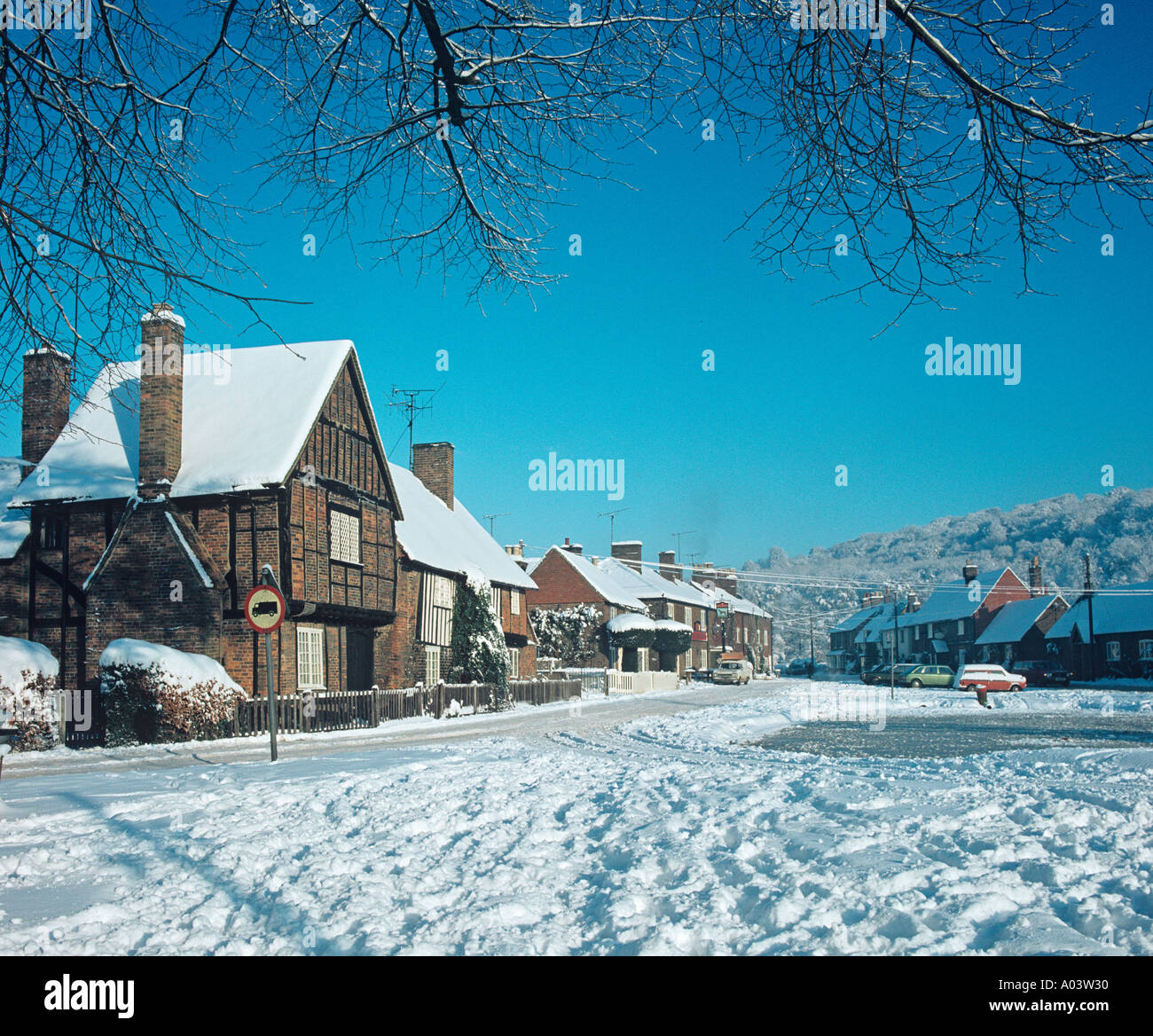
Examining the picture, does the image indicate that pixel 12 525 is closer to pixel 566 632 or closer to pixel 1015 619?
pixel 566 632

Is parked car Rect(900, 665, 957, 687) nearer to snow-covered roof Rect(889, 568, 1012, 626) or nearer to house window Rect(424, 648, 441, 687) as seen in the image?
house window Rect(424, 648, 441, 687)

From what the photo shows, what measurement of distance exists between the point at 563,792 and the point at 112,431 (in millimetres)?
21858

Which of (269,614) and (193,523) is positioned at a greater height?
A: (193,523)

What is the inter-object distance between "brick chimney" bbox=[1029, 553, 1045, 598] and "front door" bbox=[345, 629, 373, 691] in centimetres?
6746

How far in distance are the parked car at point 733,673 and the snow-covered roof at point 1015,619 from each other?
83.5 ft

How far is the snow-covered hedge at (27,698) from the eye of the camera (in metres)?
19.8

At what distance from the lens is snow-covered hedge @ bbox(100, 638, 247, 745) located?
19469 millimetres

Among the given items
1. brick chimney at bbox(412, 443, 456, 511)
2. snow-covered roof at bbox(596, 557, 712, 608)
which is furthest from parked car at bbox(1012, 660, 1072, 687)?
brick chimney at bbox(412, 443, 456, 511)

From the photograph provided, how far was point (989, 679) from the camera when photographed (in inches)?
1836

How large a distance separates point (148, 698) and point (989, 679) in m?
40.6

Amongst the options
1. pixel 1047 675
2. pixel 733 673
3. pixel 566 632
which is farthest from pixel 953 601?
pixel 566 632

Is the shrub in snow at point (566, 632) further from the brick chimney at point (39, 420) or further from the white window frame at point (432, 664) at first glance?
the brick chimney at point (39, 420)

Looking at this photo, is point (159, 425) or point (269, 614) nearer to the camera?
point (269, 614)

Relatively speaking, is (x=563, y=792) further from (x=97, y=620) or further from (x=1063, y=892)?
(x=97, y=620)
